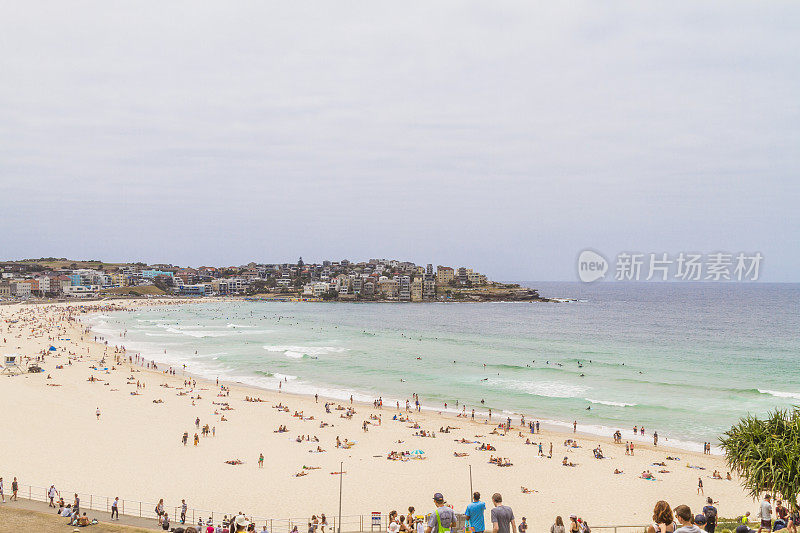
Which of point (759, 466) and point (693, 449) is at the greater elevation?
point (759, 466)

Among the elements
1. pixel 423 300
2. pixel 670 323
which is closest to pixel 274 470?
pixel 670 323

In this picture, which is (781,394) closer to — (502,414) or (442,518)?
(502,414)

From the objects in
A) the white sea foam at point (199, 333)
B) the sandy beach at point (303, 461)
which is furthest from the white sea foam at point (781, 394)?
the white sea foam at point (199, 333)

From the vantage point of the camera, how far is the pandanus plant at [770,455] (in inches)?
423

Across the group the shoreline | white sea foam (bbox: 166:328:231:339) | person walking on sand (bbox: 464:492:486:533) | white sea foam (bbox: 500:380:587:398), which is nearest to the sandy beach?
the shoreline

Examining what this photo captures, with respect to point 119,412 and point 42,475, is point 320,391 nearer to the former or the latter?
point 119,412

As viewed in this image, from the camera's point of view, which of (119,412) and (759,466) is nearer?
(759,466)

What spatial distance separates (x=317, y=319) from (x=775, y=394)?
7044 centimetres

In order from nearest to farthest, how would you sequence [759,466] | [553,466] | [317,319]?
[759,466]
[553,466]
[317,319]

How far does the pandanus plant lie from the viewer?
10750 mm

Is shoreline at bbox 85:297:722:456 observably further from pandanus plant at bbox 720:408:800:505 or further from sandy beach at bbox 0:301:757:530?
pandanus plant at bbox 720:408:800:505

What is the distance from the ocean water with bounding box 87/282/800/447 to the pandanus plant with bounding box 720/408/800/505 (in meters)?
13.5

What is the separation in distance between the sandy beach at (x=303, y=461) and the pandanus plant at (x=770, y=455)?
4668mm

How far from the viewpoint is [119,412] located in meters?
27.9
